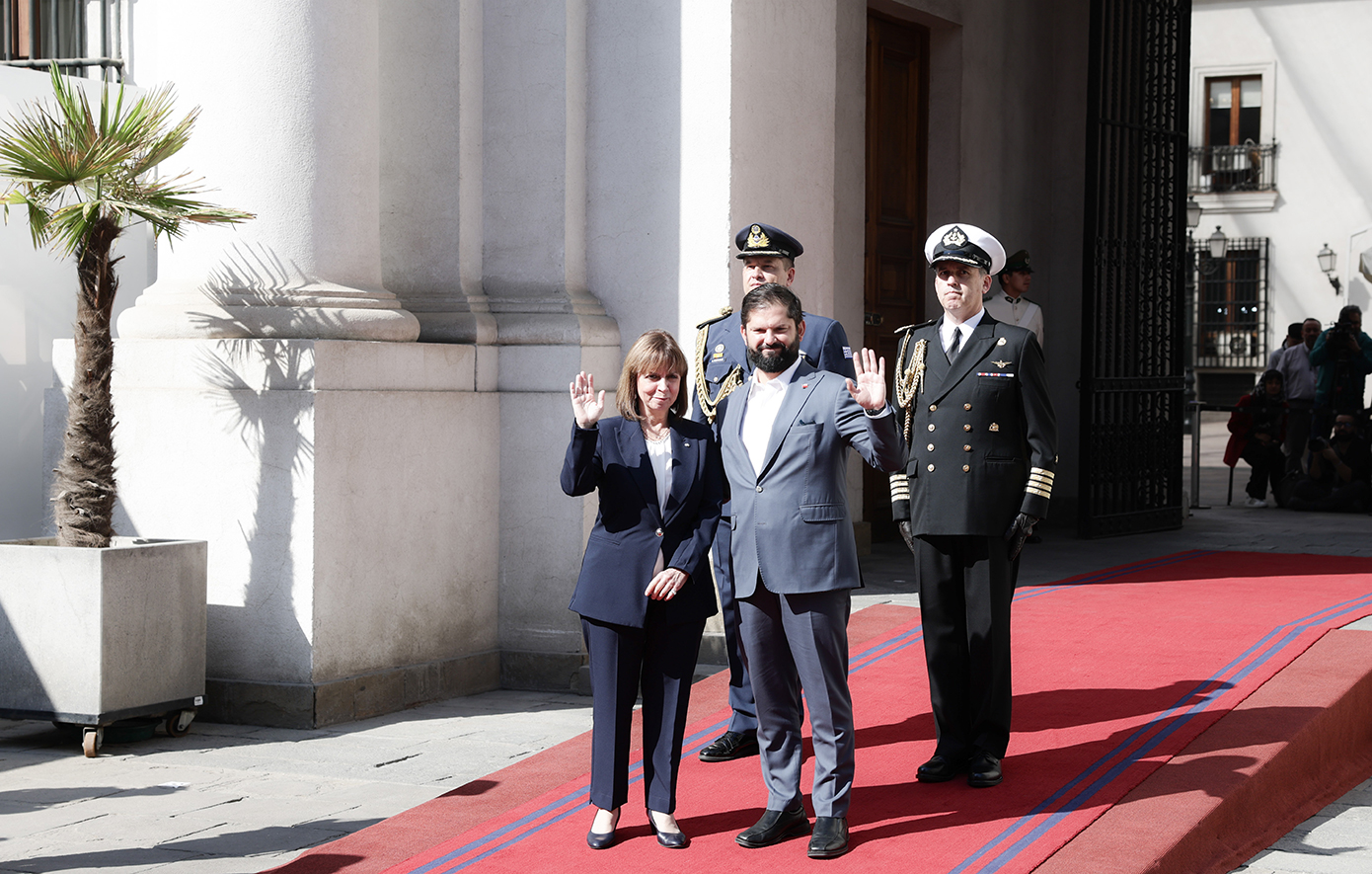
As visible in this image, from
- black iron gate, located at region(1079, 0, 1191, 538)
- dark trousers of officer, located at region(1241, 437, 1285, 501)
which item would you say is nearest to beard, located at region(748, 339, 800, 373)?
black iron gate, located at region(1079, 0, 1191, 538)

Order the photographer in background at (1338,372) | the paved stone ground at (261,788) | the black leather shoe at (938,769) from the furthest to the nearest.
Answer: the photographer in background at (1338,372) → the black leather shoe at (938,769) → the paved stone ground at (261,788)

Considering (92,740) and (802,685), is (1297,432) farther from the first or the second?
(92,740)

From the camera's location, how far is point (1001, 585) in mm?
5141

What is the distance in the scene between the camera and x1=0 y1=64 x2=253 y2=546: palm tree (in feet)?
20.9

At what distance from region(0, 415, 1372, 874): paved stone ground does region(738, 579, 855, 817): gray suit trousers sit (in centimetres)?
149

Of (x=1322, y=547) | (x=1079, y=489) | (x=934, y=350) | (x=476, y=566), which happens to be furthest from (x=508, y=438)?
(x=1322, y=547)

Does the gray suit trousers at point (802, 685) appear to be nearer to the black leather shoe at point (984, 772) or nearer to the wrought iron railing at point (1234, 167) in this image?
the black leather shoe at point (984, 772)

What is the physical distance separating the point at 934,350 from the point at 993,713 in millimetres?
1215

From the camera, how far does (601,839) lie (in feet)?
15.3

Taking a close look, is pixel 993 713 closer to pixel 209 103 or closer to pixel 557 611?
pixel 557 611

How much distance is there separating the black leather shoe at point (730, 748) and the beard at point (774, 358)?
1660 millimetres

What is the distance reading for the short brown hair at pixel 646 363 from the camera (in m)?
4.63

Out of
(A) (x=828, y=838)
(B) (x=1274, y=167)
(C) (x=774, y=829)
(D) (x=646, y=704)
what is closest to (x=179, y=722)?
(D) (x=646, y=704)

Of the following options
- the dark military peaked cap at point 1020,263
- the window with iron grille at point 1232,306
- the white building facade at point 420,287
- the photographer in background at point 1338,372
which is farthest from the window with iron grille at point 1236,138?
the white building facade at point 420,287
